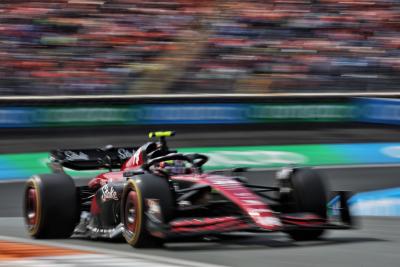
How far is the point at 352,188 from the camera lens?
14.2 metres

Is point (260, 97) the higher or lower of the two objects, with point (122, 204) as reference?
higher

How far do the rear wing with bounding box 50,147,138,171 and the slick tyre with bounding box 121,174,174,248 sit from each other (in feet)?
6.65

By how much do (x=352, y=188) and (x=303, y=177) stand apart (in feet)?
21.3

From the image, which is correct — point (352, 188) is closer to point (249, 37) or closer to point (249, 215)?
point (249, 37)

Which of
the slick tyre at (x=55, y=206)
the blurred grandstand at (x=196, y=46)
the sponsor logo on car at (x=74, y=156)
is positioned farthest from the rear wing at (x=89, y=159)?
the blurred grandstand at (x=196, y=46)

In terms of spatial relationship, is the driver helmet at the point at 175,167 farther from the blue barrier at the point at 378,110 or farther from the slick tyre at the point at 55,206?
the blue barrier at the point at 378,110

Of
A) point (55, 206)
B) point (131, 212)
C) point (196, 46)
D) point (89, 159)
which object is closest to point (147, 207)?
point (131, 212)

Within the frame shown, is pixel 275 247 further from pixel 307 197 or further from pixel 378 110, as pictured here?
pixel 378 110

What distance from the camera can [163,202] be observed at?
714cm

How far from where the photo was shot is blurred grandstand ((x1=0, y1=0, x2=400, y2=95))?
16734 mm

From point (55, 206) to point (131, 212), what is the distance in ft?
4.37

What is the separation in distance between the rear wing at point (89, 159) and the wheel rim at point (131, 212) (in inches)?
75.7

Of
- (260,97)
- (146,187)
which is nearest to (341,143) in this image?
(260,97)

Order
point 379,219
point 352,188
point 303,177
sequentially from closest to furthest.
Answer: point 303,177 → point 379,219 → point 352,188
